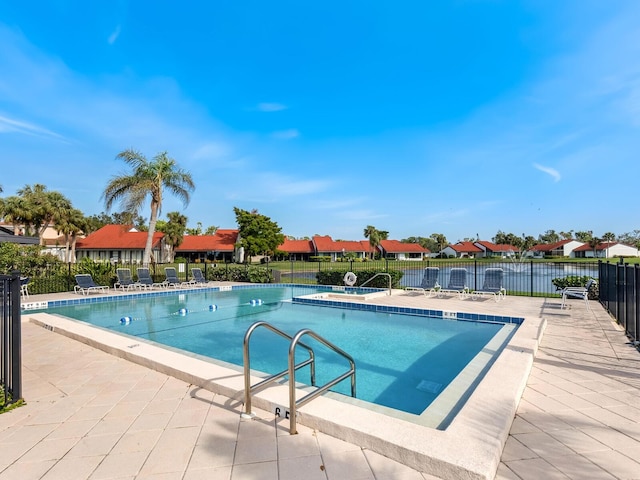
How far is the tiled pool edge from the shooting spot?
235cm

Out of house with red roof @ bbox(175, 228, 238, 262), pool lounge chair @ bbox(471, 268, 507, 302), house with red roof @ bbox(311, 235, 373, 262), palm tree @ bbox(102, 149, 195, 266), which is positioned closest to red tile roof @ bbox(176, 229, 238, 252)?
house with red roof @ bbox(175, 228, 238, 262)

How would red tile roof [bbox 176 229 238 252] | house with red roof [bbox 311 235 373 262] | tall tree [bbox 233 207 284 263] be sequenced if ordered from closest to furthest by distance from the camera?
tall tree [bbox 233 207 284 263] < red tile roof [bbox 176 229 238 252] < house with red roof [bbox 311 235 373 262]

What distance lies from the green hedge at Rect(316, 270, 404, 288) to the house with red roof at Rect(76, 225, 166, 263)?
3040 cm

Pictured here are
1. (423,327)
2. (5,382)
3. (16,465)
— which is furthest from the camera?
(423,327)

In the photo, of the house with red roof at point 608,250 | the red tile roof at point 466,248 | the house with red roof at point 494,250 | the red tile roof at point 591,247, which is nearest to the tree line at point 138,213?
the red tile roof at point 591,247

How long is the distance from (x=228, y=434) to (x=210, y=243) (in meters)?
47.7

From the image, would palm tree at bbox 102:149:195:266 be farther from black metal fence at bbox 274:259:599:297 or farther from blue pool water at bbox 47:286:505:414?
black metal fence at bbox 274:259:599:297

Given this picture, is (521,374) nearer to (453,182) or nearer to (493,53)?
(493,53)

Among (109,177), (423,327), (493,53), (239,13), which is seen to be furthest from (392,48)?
(109,177)

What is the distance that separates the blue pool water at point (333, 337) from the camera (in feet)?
17.6

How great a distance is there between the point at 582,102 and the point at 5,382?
54.6 feet

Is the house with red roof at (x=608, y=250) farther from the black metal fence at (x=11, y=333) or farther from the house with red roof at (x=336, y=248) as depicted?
the black metal fence at (x=11, y=333)

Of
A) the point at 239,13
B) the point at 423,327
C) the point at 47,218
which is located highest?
the point at 239,13

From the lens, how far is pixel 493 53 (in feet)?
41.1
